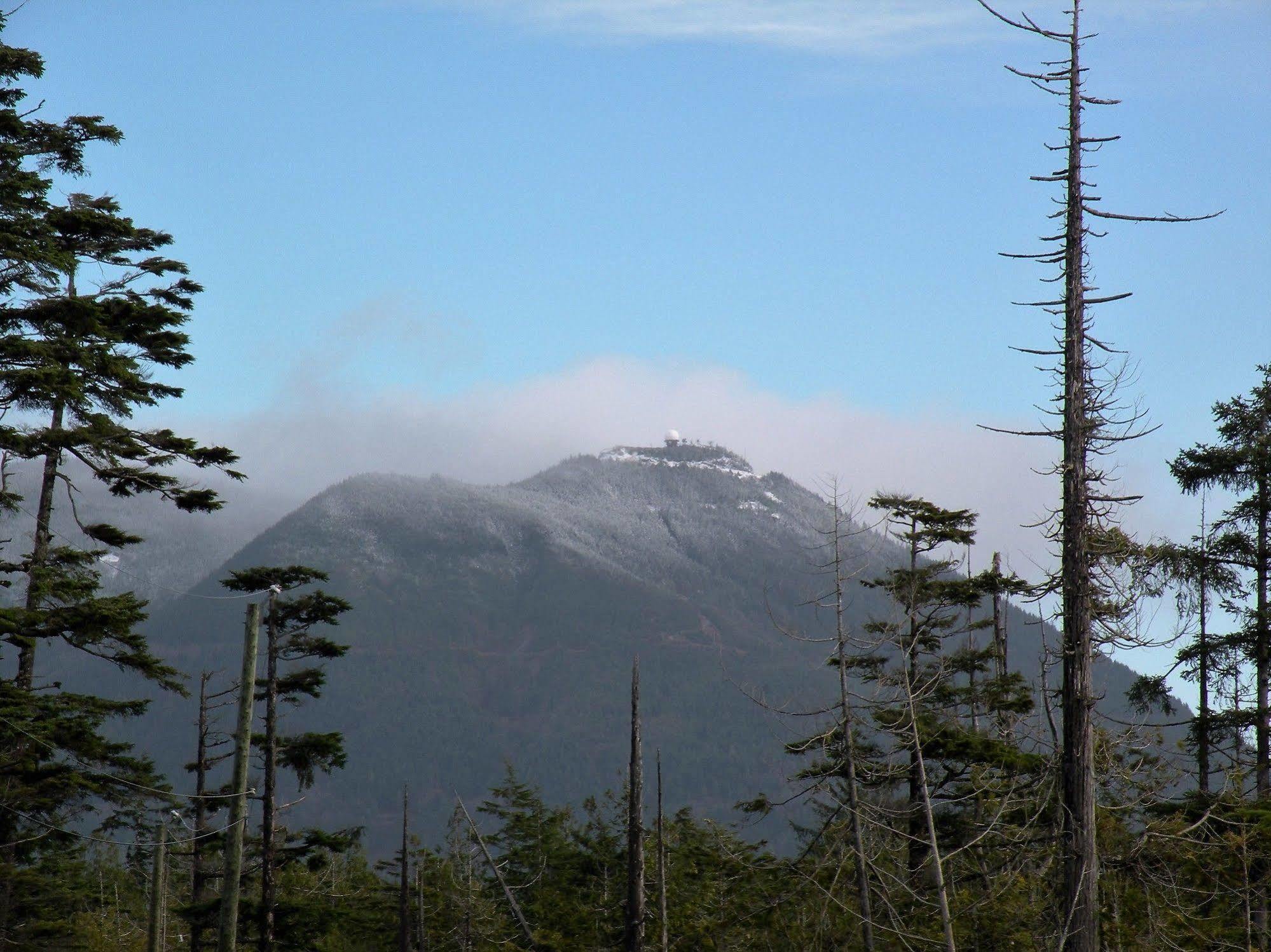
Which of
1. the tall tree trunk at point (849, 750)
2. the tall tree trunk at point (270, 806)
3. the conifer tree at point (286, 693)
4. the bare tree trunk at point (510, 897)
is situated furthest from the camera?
the bare tree trunk at point (510, 897)

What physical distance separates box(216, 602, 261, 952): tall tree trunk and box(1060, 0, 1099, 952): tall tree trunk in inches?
416

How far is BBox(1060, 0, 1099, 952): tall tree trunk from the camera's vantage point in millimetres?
14867

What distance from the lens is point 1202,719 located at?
24156 millimetres

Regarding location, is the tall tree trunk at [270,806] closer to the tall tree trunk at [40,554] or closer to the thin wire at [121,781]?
the thin wire at [121,781]

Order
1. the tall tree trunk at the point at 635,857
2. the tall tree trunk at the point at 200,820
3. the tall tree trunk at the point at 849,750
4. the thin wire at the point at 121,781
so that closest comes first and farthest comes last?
1. the thin wire at the point at 121,781
2. the tall tree trunk at the point at 849,750
3. the tall tree trunk at the point at 635,857
4. the tall tree trunk at the point at 200,820

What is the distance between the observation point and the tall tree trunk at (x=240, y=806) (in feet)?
55.1

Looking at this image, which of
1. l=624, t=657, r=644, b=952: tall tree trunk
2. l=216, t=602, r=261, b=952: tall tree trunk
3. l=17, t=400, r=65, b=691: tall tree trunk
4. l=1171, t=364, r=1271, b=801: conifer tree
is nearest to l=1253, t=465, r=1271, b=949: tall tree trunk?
l=1171, t=364, r=1271, b=801: conifer tree

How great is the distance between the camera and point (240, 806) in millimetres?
17141

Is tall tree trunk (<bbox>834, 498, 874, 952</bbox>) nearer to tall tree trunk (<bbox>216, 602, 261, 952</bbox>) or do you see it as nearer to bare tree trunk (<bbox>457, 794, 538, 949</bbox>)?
tall tree trunk (<bbox>216, 602, 261, 952</bbox>)

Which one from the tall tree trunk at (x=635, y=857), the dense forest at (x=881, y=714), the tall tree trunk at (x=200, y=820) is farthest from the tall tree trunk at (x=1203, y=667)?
the tall tree trunk at (x=200, y=820)

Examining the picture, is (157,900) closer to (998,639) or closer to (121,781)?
(121,781)

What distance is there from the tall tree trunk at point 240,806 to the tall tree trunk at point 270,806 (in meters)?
7.27

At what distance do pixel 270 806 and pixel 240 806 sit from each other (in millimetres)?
8982

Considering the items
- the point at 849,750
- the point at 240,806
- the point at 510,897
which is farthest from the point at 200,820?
the point at 849,750
